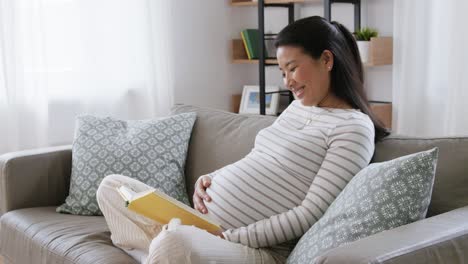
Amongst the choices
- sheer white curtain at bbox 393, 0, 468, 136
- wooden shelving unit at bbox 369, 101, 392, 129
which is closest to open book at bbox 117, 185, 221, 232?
sheer white curtain at bbox 393, 0, 468, 136

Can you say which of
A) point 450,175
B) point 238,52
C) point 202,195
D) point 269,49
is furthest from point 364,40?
point 450,175

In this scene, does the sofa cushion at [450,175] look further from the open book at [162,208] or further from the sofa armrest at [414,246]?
the open book at [162,208]

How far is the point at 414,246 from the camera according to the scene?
1290mm

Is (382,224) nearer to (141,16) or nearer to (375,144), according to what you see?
(375,144)

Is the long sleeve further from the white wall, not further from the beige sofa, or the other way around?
the white wall

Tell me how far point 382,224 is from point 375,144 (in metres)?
0.42

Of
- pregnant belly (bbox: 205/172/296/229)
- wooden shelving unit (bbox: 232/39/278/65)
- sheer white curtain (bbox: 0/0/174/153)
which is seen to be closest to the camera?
pregnant belly (bbox: 205/172/296/229)

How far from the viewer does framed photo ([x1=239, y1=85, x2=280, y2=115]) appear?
4.02 metres

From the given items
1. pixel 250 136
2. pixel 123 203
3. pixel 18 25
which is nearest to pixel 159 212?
pixel 123 203

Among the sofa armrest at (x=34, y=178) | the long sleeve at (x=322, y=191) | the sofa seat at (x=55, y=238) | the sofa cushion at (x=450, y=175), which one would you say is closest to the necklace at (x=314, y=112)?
the long sleeve at (x=322, y=191)

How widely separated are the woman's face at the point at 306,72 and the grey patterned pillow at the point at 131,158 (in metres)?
0.66

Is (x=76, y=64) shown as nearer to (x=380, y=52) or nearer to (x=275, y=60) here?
(x=275, y=60)

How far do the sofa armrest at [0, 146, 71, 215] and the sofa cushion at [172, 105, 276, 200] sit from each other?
0.49m

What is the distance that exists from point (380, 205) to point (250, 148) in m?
0.80
